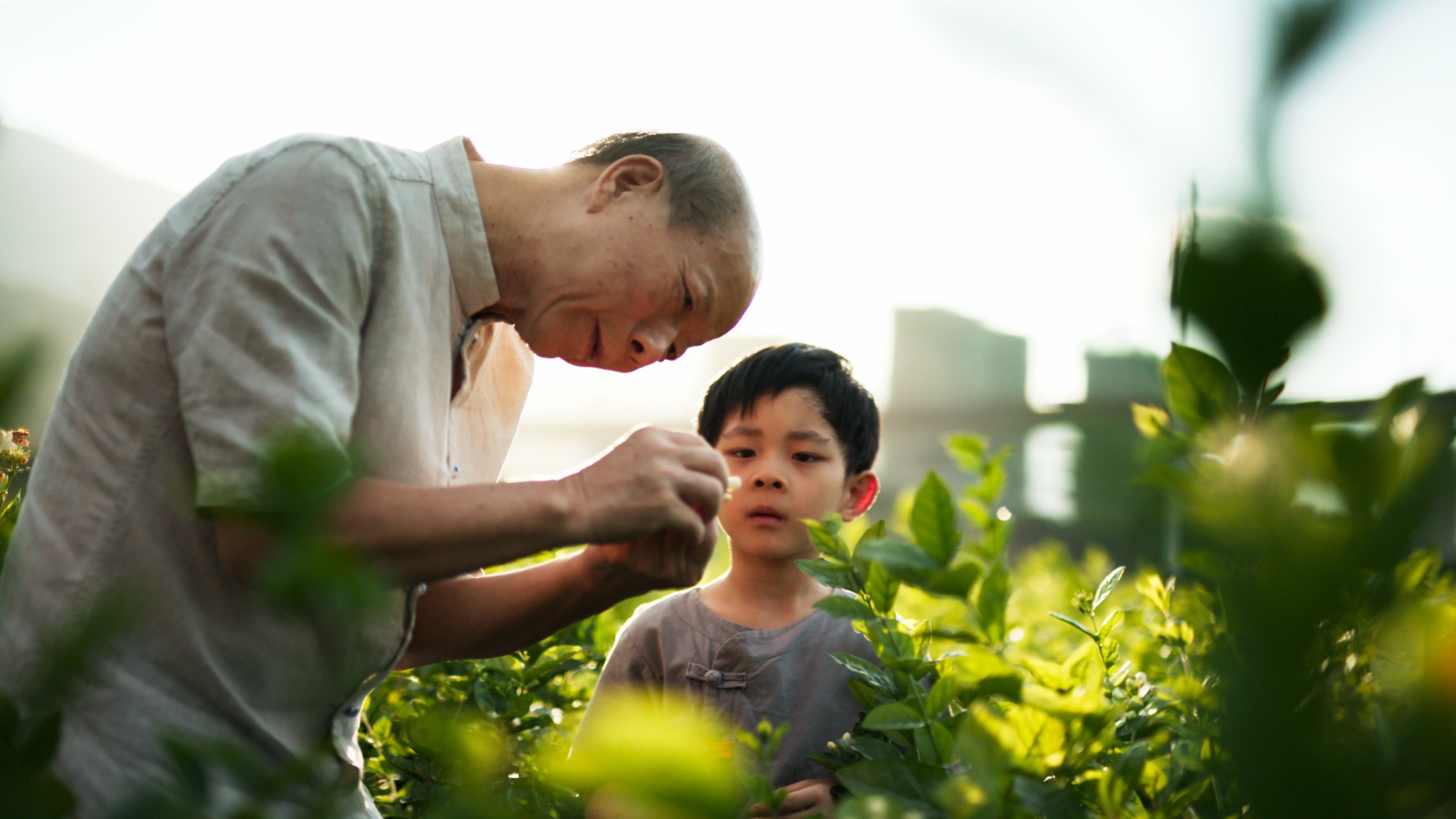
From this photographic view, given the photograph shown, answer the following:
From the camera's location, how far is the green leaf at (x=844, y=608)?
3.19 ft

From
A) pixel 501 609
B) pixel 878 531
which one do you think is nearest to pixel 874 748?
pixel 878 531

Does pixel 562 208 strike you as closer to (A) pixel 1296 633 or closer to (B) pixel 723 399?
(B) pixel 723 399

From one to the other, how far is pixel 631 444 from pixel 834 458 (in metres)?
1.35

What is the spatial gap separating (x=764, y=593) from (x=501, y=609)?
3.14ft

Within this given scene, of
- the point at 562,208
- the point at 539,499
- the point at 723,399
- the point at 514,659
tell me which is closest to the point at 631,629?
the point at 514,659

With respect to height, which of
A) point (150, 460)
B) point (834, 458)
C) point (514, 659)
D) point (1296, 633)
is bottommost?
point (514, 659)

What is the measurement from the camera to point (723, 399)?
2721mm

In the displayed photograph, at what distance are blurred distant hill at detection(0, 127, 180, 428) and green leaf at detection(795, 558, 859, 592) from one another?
0.82 metres

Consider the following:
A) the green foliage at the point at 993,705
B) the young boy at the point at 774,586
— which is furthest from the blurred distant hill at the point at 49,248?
the young boy at the point at 774,586

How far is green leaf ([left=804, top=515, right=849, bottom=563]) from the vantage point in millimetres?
1230

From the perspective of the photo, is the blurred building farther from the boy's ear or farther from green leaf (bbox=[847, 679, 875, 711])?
green leaf (bbox=[847, 679, 875, 711])

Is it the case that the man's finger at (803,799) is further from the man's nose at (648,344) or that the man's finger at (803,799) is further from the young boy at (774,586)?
the man's nose at (648,344)

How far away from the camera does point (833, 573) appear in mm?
1228

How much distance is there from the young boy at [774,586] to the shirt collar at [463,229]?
913 millimetres
